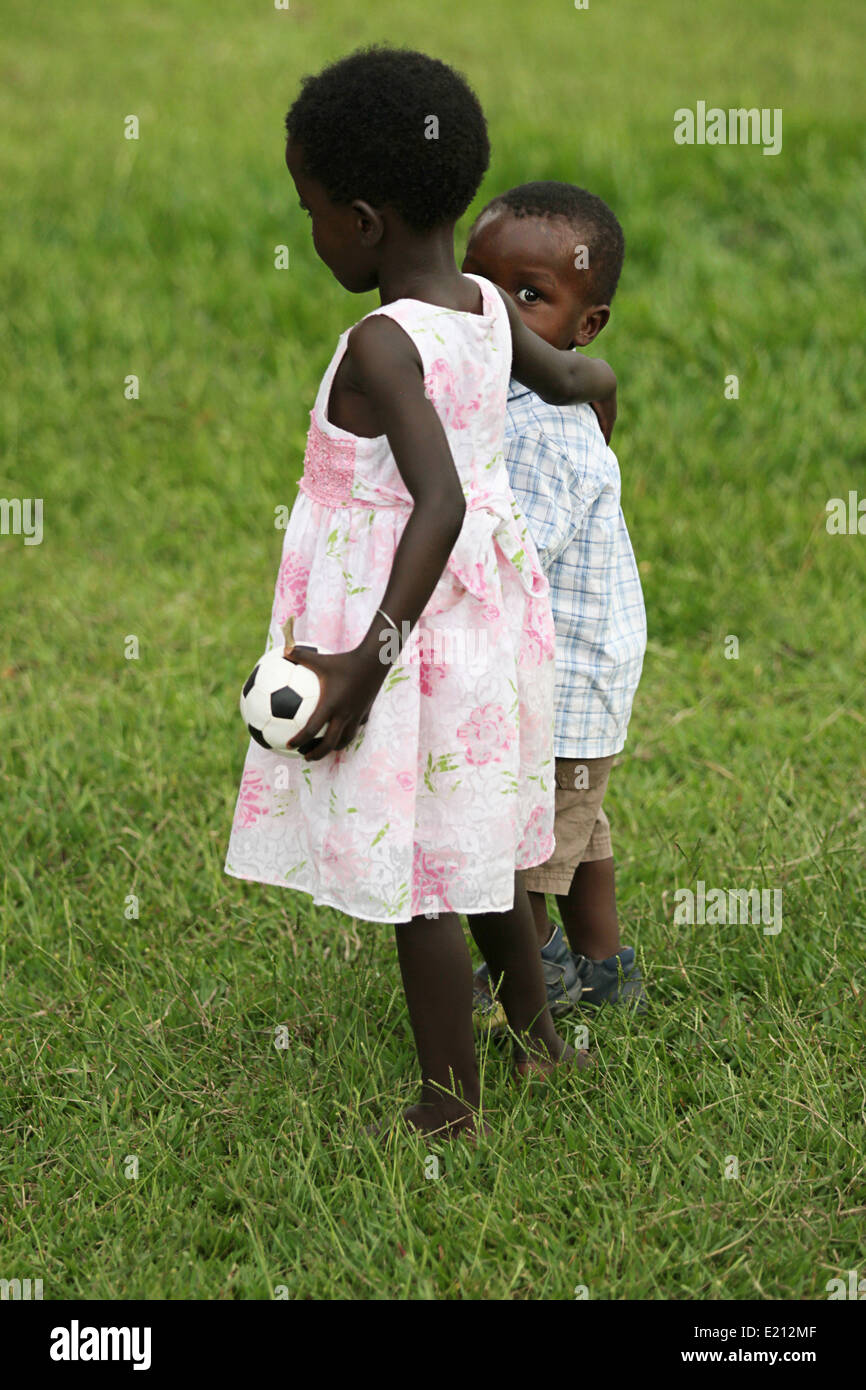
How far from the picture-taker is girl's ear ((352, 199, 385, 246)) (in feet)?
7.01

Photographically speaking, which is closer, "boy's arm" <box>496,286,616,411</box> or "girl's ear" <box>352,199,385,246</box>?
"girl's ear" <box>352,199,385,246</box>

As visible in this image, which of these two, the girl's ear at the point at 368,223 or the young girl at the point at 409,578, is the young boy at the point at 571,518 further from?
the girl's ear at the point at 368,223

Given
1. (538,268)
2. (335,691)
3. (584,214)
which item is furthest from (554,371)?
(335,691)

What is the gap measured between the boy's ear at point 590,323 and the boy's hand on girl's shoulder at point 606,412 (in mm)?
115

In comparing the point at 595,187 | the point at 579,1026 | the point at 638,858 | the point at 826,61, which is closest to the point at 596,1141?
the point at 579,1026

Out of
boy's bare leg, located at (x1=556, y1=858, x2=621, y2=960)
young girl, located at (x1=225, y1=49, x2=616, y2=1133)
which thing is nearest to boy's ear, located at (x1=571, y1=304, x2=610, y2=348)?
young girl, located at (x1=225, y1=49, x2=616, y2=1133)

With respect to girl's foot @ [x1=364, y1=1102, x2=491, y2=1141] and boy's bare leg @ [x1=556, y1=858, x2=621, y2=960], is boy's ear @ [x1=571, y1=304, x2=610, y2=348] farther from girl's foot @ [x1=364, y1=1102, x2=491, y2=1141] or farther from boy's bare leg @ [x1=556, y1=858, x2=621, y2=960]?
girl's foot @ [x1=364, y1=1102, x2=491, y2=1141]

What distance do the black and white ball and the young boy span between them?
688 mm

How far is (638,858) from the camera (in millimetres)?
3363

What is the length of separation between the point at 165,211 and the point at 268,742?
5.07m

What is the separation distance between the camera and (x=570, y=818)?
273cm

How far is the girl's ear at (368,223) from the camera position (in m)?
2.14

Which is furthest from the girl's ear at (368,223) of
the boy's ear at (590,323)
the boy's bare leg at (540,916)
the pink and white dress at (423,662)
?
the boy's bare leg at (540,916)

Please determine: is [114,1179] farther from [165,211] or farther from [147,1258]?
[165,211]
